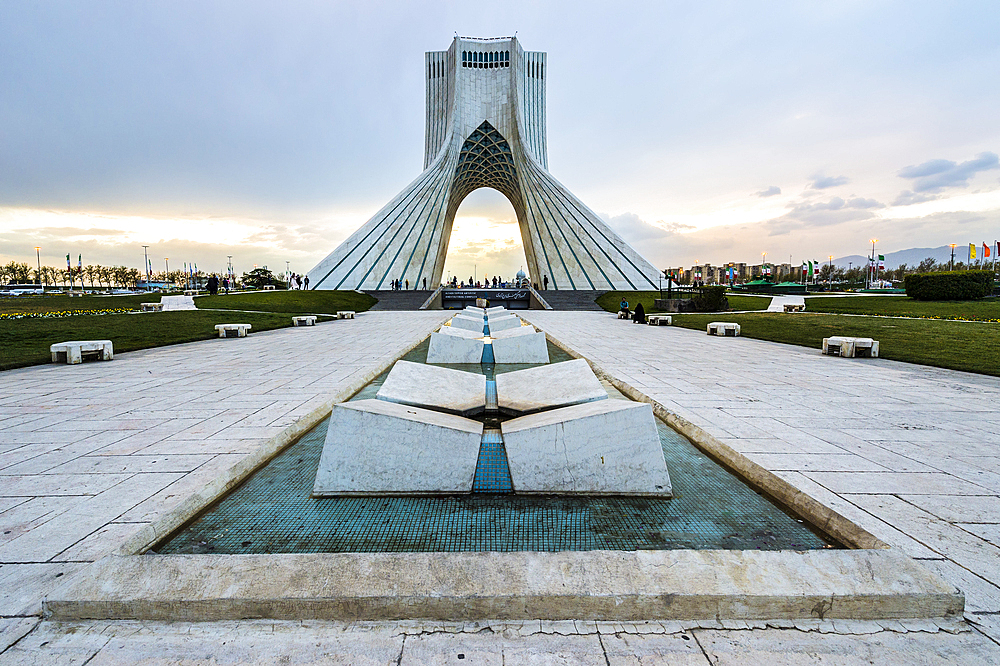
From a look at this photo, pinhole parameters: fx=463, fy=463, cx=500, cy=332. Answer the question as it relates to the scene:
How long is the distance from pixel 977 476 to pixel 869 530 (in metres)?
1.08

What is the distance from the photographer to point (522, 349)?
231 inches

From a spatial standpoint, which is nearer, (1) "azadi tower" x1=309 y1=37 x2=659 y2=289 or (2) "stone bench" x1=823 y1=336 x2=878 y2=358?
(2) "stone bench" x1=823 y1=336 x2=878 y2=358

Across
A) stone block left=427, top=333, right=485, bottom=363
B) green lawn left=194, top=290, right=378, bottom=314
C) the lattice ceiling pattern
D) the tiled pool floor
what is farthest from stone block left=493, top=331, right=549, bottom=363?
the lattice ceiling pattern

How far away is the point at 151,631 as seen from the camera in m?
1.29

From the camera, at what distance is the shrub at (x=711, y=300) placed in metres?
15.2

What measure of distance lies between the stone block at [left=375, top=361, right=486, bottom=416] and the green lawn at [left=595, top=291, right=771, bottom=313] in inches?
531

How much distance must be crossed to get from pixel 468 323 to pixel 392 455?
5.74 meters

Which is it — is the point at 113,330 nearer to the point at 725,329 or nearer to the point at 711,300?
the point at 725,329

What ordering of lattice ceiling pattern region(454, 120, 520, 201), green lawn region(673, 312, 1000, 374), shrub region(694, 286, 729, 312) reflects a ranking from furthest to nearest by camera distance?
lattice ceiling pattern region(454, 120, 520, 201) < shrub region(694, 286, 729, 312) < green lawn region(673, 312, 1000, 374)

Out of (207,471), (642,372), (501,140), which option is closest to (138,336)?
(207,471)

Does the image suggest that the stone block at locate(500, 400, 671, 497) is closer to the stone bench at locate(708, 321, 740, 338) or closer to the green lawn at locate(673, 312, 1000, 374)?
the green lawn at locate(673, 312, 1000, 374)

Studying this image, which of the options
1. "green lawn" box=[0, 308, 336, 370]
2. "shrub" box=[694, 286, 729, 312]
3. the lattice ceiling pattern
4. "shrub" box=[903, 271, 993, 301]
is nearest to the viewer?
"green lawn" box=[0, 308, 336, 370]

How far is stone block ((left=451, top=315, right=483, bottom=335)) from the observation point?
759 centimetres

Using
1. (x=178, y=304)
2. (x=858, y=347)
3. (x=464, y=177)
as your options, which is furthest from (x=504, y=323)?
(x=464, y=177)
